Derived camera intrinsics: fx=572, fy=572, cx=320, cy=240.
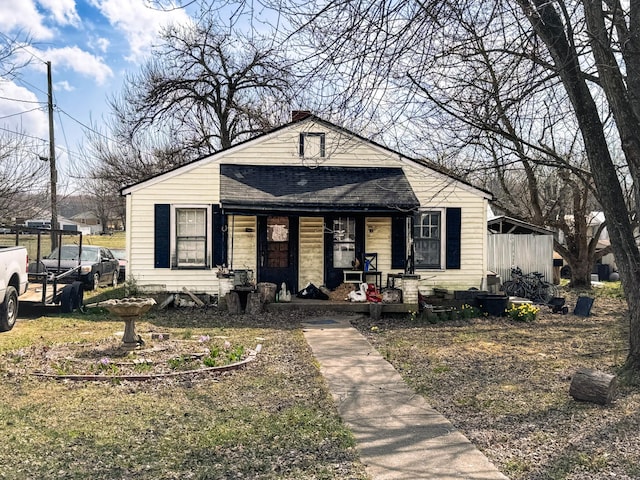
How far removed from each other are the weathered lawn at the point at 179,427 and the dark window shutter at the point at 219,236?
20.3 feet

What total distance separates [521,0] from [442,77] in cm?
215

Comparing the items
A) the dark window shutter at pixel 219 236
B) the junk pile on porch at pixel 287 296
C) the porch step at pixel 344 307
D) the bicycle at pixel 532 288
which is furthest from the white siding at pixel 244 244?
the bicycle at pixel 532 288

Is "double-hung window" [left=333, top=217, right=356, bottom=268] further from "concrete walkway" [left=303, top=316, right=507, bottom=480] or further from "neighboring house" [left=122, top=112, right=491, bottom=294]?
"concrete walkway" [left=303, top=316, right=507, bottom=480]

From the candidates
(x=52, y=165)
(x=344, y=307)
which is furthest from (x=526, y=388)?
(x=52, y=165)

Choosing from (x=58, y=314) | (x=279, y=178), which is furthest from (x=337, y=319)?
(x=58, y=314)

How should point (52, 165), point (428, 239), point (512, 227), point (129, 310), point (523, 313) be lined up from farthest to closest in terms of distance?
1. point (512, 227)
2. point (52, 165)
3. point (428, 239)
4. point (523, 313)
5. point (129, 310)

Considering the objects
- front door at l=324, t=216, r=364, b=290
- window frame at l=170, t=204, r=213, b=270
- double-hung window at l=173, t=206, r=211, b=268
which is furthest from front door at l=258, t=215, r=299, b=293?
double-hung window at l=173, t=206, r=211, b=268

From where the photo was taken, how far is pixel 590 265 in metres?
22.7

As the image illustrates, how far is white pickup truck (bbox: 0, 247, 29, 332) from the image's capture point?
34.5ft

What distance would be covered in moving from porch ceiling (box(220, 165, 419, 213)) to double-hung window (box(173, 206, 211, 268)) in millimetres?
1193

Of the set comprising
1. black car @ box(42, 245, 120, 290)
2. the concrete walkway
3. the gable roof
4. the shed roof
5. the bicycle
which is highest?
the gable roof

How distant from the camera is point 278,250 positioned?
48.9ft

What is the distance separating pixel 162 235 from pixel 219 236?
1426 millimetres

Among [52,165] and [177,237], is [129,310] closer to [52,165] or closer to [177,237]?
[177,237]
